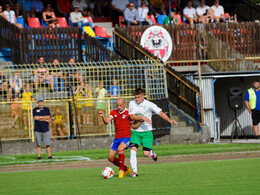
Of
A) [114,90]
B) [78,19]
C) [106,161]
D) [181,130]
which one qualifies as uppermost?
[78,19]

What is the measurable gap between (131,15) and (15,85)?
8709 millimetres

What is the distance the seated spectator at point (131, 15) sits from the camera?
3139cm

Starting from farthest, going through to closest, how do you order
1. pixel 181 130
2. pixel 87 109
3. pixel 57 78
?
pixel 181 130, pixel 57 78, pixel 87 109

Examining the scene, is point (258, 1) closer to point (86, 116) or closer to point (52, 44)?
point (52, 44)

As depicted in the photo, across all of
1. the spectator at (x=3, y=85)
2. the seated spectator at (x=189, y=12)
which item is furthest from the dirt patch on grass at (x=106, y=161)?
the seated spectator at (x=189, y=12)

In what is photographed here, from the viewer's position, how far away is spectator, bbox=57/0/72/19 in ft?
109

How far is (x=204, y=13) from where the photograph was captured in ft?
110

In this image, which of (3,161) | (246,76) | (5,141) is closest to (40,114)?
(3,161)

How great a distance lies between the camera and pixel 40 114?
2109cm

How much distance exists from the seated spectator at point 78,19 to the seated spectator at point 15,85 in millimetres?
7308

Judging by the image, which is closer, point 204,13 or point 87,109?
point 87,109

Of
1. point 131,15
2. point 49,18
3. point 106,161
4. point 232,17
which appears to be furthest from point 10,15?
point 106,161

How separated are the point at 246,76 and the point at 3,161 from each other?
11.7 metres

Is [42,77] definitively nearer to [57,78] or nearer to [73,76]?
[57,78]
